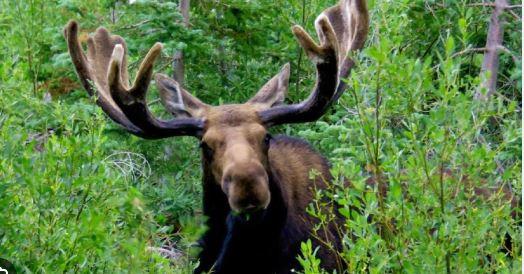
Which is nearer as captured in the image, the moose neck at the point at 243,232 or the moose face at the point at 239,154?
the moose face at the point at 239,154

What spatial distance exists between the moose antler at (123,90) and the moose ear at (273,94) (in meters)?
0.48

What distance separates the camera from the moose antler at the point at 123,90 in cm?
790

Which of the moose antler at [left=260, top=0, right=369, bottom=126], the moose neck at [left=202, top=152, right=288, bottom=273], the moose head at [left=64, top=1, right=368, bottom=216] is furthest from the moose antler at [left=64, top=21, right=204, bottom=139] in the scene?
the moose antler at [left=260, top=0, right=369, bottom=126]

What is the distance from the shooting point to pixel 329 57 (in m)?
7.77

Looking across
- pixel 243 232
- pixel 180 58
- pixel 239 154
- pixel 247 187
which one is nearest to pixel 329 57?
pixel 239 154

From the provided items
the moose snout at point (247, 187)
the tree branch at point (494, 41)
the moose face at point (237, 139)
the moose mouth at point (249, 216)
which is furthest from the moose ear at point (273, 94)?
the tree branch at point (494, 41)

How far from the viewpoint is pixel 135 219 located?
6.07 meters

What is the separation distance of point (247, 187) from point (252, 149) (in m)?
0.44

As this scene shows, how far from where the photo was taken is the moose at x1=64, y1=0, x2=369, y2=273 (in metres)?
7.48

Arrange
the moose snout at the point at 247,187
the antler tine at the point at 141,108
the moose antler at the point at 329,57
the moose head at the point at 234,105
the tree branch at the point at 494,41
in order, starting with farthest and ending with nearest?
the tree branch at the point at 494,41 < the antler tine at the point at 141,108 < the moose antler at the point at 329,57 < the moose head at the point at 234,105 < the moose snout at the point at 247,187

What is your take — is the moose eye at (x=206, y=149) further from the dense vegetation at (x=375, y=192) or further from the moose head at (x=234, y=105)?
the dense vegetation at (x=375, y=192)

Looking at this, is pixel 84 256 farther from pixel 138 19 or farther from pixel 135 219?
pixel 138 19

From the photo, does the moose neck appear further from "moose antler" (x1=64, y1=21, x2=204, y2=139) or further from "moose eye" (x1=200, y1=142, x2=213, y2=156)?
"moose antler" (x1=64, y1=21, x2=204, y2=139)

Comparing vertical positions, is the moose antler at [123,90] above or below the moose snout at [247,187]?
above
